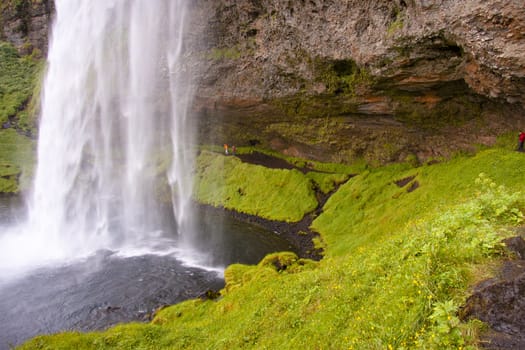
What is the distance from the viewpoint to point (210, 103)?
3731 centimetres

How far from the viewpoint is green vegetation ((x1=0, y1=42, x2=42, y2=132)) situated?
197ft

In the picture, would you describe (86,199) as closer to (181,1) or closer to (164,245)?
(164,245)

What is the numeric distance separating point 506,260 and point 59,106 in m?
41.1

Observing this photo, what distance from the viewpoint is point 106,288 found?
21125 millimetres

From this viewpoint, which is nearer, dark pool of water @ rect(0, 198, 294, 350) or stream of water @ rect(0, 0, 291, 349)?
dark pool of water @ rect(0, 198, 294, 350)

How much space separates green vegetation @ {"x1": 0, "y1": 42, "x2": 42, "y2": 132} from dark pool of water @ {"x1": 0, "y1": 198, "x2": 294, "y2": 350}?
149 feet

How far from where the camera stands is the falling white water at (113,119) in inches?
1315

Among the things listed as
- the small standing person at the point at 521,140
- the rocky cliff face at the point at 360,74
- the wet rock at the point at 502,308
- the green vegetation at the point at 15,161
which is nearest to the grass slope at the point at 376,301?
the wet rock at the point at 502,308

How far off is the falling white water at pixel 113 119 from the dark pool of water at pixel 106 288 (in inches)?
225

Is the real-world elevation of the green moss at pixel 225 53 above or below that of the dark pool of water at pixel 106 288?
above

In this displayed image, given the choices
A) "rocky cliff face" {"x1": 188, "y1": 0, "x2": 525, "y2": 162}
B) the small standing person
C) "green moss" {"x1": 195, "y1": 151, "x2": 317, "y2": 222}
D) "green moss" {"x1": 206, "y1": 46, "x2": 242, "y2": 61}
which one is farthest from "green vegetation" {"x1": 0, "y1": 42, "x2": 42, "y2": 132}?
the small standing person

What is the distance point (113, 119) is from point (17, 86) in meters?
34.6

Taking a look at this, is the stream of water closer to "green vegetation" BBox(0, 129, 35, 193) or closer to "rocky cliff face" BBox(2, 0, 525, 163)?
"rocky cliff face" BBox(2, 0, 525, 163)

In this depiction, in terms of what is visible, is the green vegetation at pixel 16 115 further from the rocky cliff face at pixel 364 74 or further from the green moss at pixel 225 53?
the green moss at pixel 225 53
